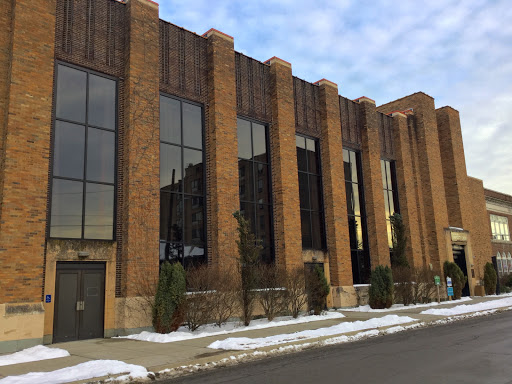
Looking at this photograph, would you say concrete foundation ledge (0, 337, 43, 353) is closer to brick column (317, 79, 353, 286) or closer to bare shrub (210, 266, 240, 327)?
bare shrub (210, 266, 240, 327)

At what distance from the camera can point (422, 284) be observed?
24.9m

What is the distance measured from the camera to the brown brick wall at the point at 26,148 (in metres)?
12.7

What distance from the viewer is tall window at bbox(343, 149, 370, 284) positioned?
25.5 metres

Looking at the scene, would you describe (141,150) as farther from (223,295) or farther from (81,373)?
(81,373)

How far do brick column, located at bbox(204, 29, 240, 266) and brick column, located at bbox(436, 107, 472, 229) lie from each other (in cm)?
2165

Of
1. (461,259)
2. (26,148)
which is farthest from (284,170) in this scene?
(461,259)

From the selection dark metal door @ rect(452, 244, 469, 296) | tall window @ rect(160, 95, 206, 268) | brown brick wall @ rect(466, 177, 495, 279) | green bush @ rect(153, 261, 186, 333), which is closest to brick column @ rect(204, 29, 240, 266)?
tall window @ rect(160, 95, 206, 268)

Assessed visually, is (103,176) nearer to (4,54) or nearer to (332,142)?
(4,54)

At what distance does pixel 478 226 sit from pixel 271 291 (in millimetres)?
26894

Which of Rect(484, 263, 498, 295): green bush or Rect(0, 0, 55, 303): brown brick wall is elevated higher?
Rect(0, 0, 55, 303): brown brick wall

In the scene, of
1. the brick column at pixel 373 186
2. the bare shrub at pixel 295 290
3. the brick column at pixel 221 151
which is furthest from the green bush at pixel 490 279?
the brick column at pixel 221 151

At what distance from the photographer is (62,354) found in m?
11.0

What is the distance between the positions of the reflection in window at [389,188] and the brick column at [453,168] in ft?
23.3

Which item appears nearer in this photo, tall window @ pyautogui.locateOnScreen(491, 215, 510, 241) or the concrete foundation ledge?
the concrete foundation ledge
